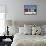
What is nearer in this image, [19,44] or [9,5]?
[19,44]

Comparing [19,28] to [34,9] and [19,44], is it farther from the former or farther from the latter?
[19,44]

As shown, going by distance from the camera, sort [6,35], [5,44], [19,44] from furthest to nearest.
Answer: [6,35] → [5,44] → [19,44]

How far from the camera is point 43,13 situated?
5277 millimetres

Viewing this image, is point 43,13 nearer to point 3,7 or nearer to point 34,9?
point 34,9

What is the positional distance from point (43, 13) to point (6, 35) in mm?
1743

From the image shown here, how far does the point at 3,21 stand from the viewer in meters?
5.26

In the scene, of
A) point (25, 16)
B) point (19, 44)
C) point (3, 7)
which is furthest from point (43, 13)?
point (19, 44)

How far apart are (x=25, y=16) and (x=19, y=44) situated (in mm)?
2198

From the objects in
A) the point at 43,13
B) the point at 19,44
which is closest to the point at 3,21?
the point at 43,13

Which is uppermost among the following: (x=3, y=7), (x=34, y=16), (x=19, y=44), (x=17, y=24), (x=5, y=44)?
(x=3, y=7)

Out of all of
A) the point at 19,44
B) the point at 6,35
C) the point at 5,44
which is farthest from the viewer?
the point at 6,35

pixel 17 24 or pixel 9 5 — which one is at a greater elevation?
pixel 9 5

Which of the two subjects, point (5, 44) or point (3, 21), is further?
point (3, 21)

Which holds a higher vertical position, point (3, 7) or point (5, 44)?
point (3, 7)
